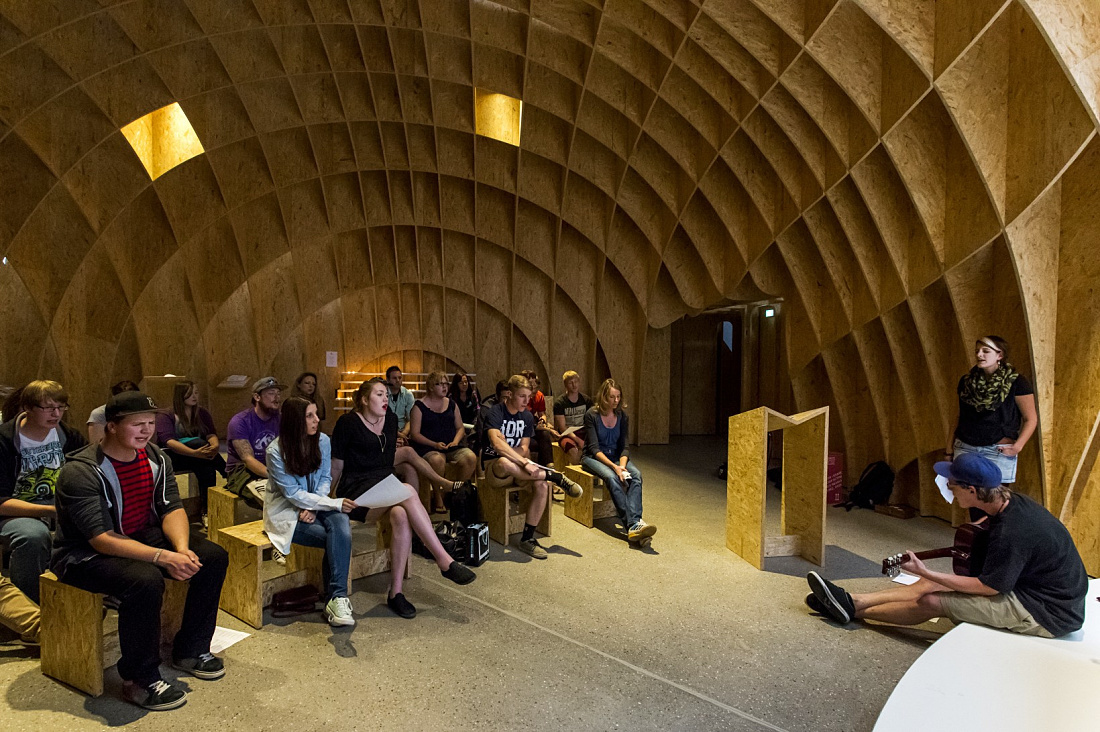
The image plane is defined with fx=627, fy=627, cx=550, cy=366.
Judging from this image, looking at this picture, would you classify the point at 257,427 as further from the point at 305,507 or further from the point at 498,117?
the point at 498,117

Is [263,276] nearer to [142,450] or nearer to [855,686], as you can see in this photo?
[142,450]

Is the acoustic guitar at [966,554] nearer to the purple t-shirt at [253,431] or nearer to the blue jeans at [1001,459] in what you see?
the blue jeans at [1001,459]

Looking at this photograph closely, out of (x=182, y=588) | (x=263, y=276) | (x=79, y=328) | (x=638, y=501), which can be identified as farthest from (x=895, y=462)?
(x=79, y=328)

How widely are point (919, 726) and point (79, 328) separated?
14719 millimetres

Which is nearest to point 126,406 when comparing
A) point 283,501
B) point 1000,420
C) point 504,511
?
point 283,501

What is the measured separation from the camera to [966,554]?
449 cm

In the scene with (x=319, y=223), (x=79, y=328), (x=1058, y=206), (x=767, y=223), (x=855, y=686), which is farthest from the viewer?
(x=319, y=223)

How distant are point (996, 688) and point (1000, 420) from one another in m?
4.17

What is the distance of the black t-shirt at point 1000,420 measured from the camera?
20.0 ft

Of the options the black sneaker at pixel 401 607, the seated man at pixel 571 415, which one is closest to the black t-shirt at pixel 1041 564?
the black sneaker at pixel 401 607

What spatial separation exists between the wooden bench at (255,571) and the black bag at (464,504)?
1.25m

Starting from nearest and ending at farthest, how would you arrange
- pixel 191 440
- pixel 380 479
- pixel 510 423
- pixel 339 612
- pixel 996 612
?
pixel 996 612, pixel 339 612, pixel 380 479, pixel 510 423, pixel 191 440

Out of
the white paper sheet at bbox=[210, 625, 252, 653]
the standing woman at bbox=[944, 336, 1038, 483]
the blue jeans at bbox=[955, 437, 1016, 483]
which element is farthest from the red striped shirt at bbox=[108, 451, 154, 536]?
the standing woman at bbox=[944, 336, 1038, 483]

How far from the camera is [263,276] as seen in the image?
14.4 meters
